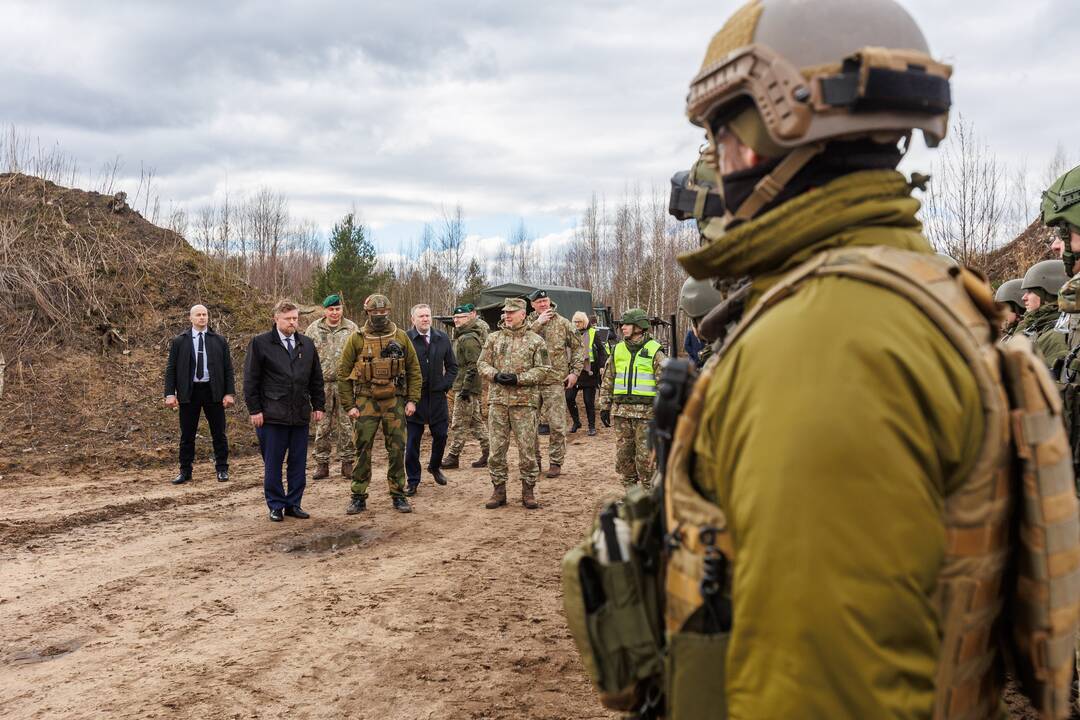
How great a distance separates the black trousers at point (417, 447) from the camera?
29.6 feet

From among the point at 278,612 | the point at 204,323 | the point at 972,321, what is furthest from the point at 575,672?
the point at 204,323

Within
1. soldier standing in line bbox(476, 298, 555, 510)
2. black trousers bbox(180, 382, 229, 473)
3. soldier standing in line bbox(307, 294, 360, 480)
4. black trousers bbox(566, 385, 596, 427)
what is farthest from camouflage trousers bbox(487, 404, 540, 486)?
black trousers bbox(566, 385, 596, 427)

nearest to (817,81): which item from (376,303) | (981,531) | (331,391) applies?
(981,531)

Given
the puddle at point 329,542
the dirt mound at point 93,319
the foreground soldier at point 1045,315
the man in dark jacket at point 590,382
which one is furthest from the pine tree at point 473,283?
the foreground soldier at point 1045,315

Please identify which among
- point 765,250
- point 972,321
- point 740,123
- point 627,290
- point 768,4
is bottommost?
point 972,321

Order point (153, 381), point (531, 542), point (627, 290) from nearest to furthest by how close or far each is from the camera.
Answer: point (531, 542)
point (153, 381)
point (627, 290)

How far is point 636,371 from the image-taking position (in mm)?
8062

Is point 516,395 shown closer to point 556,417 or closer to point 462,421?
point 556,417

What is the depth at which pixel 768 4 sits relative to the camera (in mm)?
1374

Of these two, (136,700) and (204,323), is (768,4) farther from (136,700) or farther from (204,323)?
(204,323)

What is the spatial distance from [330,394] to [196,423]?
5.69 ft

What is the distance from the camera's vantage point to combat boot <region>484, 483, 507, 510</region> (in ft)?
26.7

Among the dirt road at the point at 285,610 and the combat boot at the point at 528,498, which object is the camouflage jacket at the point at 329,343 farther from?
the combat boot at the point at 528,498

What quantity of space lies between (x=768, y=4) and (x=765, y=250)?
48cm
